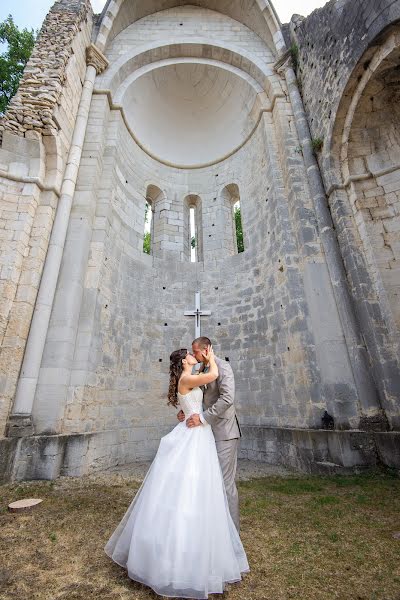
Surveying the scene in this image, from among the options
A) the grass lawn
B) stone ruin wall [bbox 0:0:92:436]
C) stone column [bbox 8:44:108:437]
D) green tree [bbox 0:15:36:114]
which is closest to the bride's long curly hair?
the grass lawn

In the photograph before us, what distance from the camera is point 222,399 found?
94.0 inches

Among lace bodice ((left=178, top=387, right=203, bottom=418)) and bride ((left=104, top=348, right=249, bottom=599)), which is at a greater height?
lace bodice ((left=178, top=387, right=203, bottom=418))

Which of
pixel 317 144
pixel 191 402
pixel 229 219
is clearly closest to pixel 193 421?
pixel 191 402

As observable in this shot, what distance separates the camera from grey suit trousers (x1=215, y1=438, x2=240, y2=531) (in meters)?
2.34

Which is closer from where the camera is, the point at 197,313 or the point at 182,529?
the point at 182,529

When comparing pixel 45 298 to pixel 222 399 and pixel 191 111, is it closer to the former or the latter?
pixel 222 399

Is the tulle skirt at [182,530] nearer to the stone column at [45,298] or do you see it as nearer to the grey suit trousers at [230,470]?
the grey suit trousers at [230,470]

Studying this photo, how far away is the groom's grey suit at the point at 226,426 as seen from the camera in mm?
2344

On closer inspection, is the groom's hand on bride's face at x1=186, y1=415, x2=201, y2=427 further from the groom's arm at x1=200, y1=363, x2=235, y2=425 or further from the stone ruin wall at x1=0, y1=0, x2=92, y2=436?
the stone ruin wall at x1=0, y1=0, x2=92, y2=436

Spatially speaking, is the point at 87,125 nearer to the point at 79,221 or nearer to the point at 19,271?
the point at 79,221

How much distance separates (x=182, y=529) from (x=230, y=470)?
0.69 m

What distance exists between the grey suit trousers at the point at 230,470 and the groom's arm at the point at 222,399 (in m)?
0.25

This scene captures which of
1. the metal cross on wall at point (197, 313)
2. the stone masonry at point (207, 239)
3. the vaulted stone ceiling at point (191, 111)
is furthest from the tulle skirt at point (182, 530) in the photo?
the vaulted stone ceiling at point (191, 111)

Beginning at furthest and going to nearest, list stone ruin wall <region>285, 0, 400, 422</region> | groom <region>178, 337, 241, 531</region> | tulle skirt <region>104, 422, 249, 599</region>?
stone ruin wall <region>285, 0, 400, 422</region>, groom <region>178, 337, 241, 531</region>, tulle skirt <region>104, 422, 249, 599</region>
